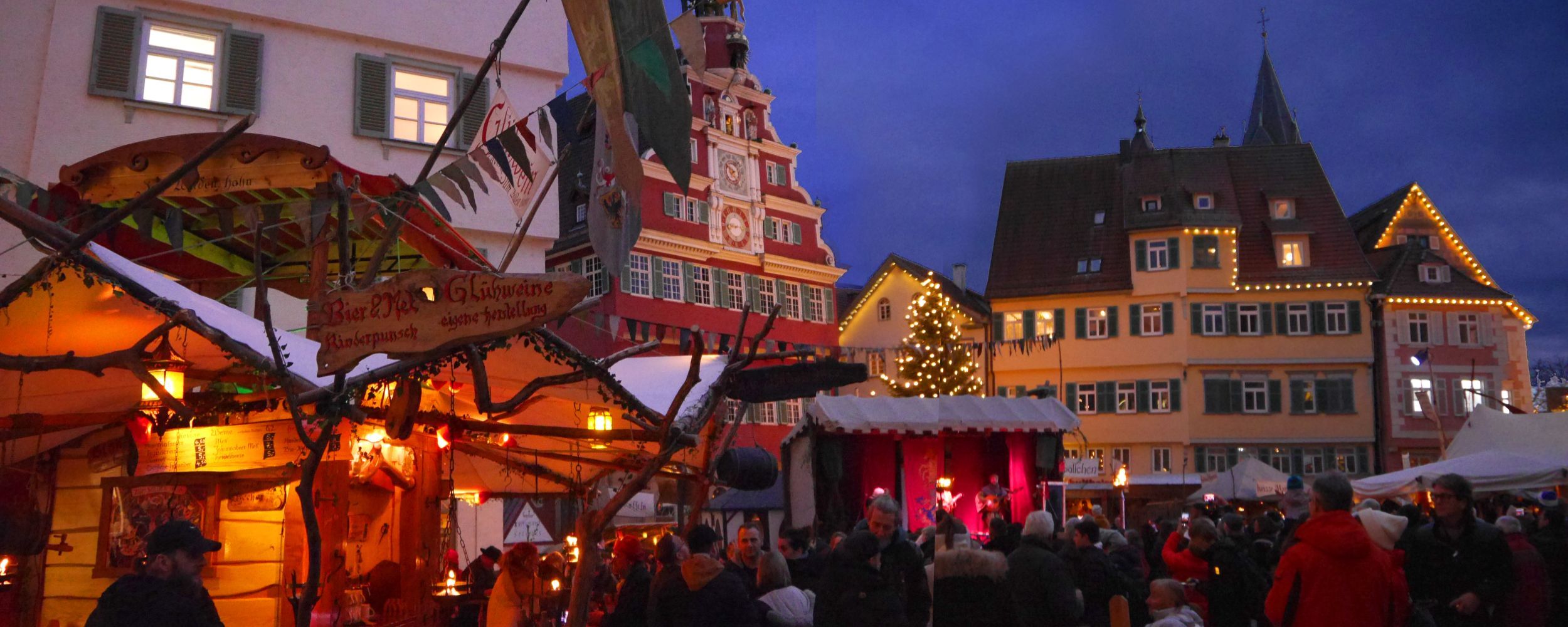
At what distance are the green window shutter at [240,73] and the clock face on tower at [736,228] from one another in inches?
823

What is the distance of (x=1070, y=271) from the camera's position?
41.9 meters

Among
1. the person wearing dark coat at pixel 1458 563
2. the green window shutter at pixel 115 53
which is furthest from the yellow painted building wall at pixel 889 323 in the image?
the person wearing dark coat at pixel 1458 563

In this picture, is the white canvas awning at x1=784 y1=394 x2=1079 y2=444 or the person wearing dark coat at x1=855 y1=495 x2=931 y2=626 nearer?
the person wearing dark coat at x1=855 y1=495 x2=931 y2=626

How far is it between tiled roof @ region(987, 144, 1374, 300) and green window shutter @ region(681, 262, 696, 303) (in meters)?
11.8

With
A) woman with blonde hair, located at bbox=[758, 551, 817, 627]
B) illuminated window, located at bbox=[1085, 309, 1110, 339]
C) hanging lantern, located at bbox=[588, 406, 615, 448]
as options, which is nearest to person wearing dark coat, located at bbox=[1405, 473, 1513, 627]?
woman with blonde hair, located at bbox=[758, 551, 817, 627]

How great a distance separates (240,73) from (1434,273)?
36.9 m

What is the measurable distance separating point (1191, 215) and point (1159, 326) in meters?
3.75

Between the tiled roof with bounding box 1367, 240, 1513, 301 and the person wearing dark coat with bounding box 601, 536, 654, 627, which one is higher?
the tiled roof with bounding box 1367, 240, 1513, 301

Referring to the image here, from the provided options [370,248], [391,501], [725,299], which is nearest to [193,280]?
[370,248]

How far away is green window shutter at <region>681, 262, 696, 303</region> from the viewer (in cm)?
3547

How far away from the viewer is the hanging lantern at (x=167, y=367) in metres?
7.97

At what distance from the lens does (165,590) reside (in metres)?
4.59

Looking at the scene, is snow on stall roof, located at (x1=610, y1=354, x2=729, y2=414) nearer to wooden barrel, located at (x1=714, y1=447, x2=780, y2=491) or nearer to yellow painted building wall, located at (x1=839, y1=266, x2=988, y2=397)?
wooden barrel, located at (x1=714, y1=447, x2=780, y2=491)

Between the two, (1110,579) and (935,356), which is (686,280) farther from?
(1110,579)
